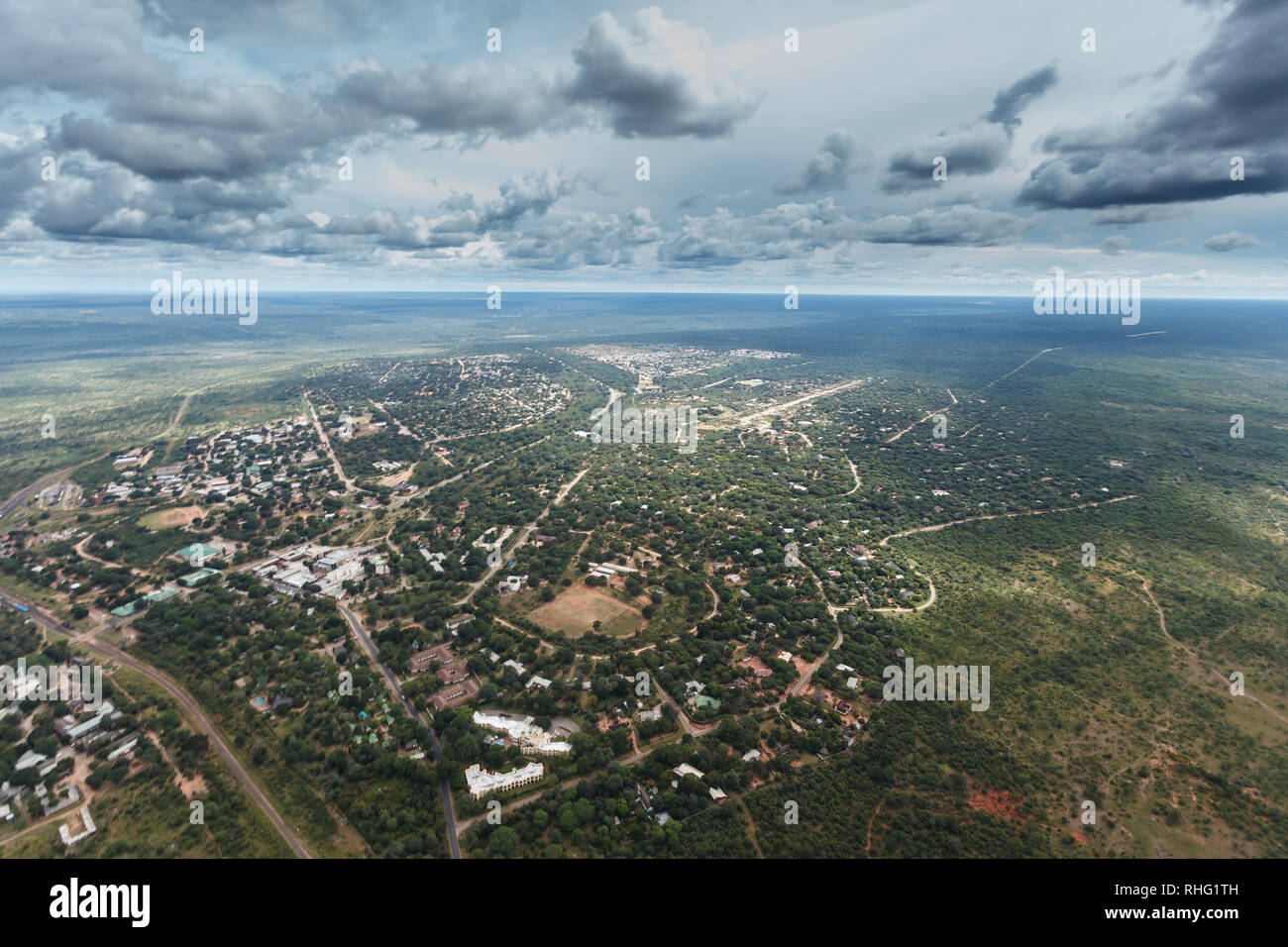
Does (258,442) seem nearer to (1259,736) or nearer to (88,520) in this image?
(88,520)

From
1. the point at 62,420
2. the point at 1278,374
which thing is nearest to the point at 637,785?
the point at 62,420

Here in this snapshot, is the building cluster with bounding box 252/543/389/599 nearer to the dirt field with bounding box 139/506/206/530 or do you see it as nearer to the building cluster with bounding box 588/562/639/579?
the dirt field with bounding box 139/506/206/530

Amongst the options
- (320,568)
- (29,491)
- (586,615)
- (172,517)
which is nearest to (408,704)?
(586,615)

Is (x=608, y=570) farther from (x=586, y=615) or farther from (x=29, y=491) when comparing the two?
(x=29, y=491)

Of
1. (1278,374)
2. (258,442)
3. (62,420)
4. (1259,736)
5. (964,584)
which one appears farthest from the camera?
(1278,374)

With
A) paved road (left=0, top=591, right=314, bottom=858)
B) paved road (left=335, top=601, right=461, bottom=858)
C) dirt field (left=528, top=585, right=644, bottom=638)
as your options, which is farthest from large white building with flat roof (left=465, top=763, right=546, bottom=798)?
dirt field (left=528, top=585, right=644, bottom=638)
